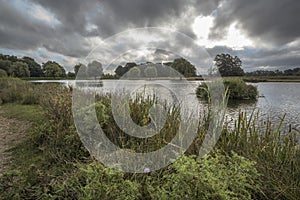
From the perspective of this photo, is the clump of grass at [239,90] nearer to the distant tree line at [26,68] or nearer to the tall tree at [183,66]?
the tall tree at [183,66]

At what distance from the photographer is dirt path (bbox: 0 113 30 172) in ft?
10.1

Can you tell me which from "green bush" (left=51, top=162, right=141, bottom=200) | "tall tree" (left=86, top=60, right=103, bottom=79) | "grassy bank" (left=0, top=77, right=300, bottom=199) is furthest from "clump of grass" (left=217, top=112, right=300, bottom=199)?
"tall tree" (left=86, top=60, right=103, bottom=79)

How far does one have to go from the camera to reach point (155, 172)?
224 cm

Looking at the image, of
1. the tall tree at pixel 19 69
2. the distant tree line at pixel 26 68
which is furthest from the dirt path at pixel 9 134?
the tall tree at pixel 19 69

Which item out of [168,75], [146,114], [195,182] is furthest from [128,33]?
[195,182]

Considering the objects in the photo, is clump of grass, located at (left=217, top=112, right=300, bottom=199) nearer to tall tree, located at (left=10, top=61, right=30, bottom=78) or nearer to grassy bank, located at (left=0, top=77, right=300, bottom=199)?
grassy bank, located at (left=0, top=77, right=300, bottom=199)

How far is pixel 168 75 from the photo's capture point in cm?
292

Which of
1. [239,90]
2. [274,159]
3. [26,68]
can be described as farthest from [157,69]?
[26,68]

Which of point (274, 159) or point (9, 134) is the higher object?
point (274, 159)

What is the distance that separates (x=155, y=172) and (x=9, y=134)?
4.09 m

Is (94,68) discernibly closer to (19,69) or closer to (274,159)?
(274,159)

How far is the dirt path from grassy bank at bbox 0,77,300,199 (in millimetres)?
180

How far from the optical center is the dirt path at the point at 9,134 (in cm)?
309

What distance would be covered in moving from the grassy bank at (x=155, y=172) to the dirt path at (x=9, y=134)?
18cm
